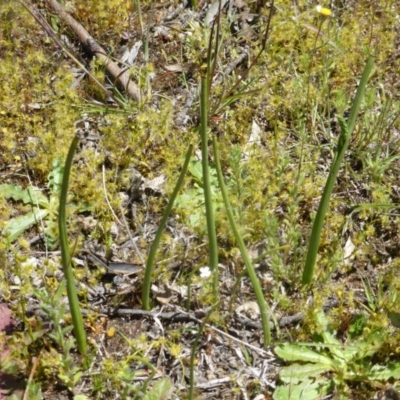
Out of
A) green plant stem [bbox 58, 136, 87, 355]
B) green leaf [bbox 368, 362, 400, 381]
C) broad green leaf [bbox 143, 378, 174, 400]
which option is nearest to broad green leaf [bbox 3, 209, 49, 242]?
green plant stem [bbox 58, 136, 87, 355]

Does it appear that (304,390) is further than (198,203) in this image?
No

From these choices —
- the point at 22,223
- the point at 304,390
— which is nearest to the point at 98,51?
the point at 22,223

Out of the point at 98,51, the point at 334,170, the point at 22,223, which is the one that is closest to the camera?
the point at 334,170

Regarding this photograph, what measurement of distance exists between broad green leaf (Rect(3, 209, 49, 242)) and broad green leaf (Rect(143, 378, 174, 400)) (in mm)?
831

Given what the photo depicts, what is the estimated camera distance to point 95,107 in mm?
2791

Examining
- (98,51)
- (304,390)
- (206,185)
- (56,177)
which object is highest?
(98,51)

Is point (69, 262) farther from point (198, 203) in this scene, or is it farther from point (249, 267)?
point (198, 203)

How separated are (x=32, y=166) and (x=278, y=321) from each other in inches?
46.0

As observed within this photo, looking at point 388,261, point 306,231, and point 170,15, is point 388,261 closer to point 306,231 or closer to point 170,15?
point 306,231

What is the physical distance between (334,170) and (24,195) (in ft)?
4.08

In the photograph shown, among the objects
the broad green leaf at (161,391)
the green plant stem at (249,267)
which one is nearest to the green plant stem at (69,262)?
the broad green leaf at (161,391)

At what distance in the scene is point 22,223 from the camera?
2430 millimetres

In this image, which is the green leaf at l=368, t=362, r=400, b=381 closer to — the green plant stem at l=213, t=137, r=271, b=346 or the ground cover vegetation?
the ground cover vegetation

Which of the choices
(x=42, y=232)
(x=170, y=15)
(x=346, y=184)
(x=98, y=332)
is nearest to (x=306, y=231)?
(x=346, y=184)
